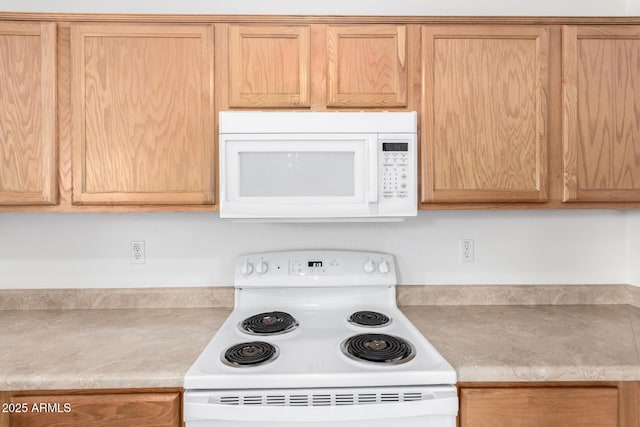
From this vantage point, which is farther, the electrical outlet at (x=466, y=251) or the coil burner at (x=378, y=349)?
the electrical outlet at (x=466, y=251)

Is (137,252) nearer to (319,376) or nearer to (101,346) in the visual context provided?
(101,346)

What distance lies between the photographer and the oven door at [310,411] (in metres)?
1.04

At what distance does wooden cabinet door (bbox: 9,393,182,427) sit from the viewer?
105 centimetres

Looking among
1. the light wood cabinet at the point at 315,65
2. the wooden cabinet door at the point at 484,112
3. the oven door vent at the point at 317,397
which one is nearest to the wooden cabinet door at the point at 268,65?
the light wood cabinet at the point at 315,65

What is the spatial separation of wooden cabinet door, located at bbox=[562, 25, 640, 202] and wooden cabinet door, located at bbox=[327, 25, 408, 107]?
2.29ft

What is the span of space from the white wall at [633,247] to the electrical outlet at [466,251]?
801mm

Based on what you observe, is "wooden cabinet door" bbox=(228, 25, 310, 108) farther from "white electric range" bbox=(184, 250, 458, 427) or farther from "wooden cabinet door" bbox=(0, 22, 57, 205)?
"white electric range" bbox=(184, 250, 458, 427)

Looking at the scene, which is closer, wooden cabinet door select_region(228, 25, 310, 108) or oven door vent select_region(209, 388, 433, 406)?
oven door vent select_region(209, 388, 433, 406)

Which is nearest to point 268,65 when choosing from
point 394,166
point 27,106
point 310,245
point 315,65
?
point 315,65

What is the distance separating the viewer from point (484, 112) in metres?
1.44

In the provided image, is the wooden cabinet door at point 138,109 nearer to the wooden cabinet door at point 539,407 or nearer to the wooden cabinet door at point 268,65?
the wooden cabinet door at point 268,65

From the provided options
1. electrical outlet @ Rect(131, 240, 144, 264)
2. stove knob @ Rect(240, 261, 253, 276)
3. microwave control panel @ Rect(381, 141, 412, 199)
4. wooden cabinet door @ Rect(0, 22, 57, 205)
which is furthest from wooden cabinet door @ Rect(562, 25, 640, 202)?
wooden cabinet door @ Rect(0, 22, 57, 205)

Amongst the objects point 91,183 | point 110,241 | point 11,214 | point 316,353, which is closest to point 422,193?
point 316,353

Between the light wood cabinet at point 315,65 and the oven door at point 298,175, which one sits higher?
the light wood cabinet at point 315,65
